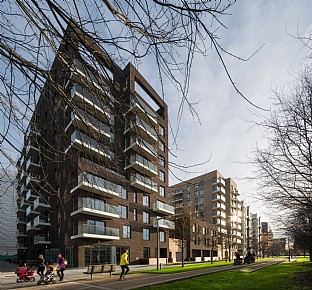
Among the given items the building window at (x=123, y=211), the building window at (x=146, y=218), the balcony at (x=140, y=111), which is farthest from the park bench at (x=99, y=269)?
the building window at (x=146, y=218)

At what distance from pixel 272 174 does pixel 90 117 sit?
10219 millimetres

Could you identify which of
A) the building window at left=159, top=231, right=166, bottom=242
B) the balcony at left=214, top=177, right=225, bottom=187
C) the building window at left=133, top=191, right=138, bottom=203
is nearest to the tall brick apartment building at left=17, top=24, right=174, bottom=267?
the building window at left=133, top=191, right=138, bottom=203

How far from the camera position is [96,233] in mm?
33562

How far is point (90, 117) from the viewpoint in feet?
12.2

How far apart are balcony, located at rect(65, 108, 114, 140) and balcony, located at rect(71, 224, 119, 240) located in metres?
30.0

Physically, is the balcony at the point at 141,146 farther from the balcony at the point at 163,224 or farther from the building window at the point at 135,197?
the balcony at the point at 163,224

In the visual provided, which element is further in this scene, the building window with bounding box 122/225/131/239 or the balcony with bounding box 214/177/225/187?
the balcony with bounding box 214/177/225/187

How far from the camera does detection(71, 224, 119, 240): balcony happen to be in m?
32.1

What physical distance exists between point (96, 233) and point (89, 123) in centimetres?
3165

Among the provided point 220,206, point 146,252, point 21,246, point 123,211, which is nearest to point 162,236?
point 146,252

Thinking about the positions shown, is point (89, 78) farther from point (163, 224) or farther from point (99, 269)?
point (163, 224)

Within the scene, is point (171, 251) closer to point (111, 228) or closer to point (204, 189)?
point (111, 228)

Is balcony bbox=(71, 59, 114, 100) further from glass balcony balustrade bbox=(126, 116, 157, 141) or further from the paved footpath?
the paved footpath

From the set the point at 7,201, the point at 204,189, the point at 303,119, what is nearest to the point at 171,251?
the point at 204,189
